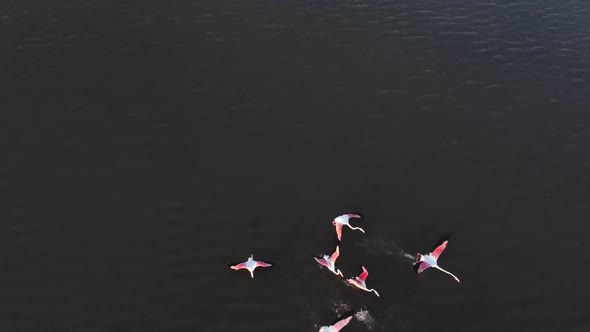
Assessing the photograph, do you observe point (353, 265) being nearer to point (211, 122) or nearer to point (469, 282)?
point (469, 282)

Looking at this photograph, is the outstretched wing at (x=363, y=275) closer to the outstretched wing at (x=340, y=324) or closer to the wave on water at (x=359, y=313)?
the wave on water at (x=359, y=313)

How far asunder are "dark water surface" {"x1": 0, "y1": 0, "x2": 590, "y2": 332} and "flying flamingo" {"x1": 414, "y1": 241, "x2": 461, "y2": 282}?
0.66 metres

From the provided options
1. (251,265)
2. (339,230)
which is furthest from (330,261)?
(251,265)

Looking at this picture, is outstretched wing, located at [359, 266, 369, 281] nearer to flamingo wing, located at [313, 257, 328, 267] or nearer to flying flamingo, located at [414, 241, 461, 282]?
flamingo wing, located at [313, 257, 328, 267]

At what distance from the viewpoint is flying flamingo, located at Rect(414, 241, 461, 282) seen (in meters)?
29.9

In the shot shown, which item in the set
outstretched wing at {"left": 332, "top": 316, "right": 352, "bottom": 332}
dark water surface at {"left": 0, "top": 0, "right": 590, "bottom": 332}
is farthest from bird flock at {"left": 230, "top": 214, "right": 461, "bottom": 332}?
outstretched wing at {"left": 332, "top": 316, "right": 352, "bottom": 332}

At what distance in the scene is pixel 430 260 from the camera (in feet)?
98.6

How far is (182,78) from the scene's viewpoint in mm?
42562

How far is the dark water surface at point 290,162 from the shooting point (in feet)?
95.8

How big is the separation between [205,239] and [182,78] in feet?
53.5

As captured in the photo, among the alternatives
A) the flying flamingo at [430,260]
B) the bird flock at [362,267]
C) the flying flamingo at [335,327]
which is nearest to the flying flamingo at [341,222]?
the bird flock at [362,267]

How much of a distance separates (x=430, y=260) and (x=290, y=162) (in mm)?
11901

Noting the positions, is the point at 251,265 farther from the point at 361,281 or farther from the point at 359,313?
the point at 359,313

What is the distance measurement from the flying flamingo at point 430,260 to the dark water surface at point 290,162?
26.0 inches
